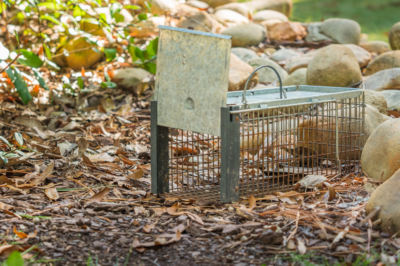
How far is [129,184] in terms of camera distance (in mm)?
3277

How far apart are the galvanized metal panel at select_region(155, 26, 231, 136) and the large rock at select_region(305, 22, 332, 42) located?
6.49 metres

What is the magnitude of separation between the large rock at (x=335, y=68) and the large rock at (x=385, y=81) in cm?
20

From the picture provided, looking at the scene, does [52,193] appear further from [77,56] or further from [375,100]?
[77,56]

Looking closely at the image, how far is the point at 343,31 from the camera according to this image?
8.66 metres

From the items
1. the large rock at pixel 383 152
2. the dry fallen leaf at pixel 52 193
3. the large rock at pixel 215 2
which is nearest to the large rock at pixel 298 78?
Answer: the large rock at pixel 383 152

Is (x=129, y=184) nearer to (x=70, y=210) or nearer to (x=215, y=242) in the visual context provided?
(x=70, y=210)

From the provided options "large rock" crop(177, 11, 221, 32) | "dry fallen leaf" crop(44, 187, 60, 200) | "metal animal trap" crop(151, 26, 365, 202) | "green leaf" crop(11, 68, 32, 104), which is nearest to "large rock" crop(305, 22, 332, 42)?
"large rock" crop(177, 11, 221, 32)

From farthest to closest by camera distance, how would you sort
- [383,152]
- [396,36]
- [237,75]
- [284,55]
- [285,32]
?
[285,32], [284,55], [396,36], [237,75], [383,152]

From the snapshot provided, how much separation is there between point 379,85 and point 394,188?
11.9ft

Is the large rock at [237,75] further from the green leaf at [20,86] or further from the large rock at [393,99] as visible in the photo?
the green leaf at [20,86]

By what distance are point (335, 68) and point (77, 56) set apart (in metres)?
3.45

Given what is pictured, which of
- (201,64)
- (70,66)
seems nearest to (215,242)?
(201,64)

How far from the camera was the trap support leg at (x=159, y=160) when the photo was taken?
3012 mm

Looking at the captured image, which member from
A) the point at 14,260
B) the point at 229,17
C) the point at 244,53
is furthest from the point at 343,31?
the point at 14,260
